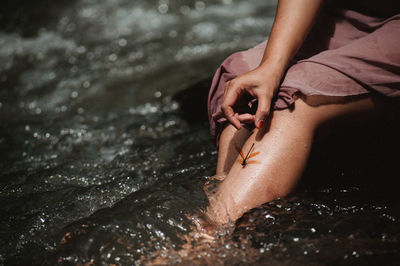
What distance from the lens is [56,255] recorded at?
1.55 m

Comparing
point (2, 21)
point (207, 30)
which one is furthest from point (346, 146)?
point (2, 21)

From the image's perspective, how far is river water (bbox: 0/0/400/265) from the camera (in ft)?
5.01

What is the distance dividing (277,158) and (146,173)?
110 centimetres

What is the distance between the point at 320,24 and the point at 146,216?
4.76 feet

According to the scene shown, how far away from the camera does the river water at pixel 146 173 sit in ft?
5.01

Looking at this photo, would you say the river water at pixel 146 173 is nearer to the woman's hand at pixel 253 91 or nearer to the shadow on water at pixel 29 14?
the woman's hand at pixel 253 91

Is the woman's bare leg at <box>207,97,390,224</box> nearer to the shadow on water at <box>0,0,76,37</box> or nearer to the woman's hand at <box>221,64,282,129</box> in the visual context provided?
the woman's hand at <box>221,64,282,129</box>

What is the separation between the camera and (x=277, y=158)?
160 centimetres

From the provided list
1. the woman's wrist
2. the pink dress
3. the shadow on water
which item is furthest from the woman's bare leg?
the shadow on water

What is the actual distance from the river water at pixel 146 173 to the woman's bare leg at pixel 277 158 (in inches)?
3.5

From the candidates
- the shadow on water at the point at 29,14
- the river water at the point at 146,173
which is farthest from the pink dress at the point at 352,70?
the shadow on water at the point at 29,14

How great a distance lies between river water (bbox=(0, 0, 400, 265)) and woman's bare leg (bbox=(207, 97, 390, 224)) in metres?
0.09

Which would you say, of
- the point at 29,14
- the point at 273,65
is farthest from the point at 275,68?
the point at 29,14

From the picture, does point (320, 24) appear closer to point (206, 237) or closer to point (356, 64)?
point (356, 64)
